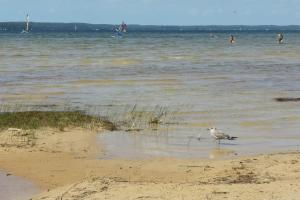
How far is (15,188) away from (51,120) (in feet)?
23.7

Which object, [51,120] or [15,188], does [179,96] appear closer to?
[51,120]

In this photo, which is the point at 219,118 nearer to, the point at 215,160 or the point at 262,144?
the point at 262,144

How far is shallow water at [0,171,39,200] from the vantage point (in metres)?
11.9

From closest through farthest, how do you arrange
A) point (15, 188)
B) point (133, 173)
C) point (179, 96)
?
point (15, 188) < point (133, 173) < point (179, 96)

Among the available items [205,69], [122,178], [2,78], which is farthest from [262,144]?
[205,69]

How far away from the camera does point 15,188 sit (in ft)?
41.1

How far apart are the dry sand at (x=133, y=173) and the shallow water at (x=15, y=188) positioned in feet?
0.79

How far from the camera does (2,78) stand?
36844 mm

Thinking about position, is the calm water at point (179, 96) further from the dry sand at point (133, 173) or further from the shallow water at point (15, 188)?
the shallow water at point (15, 188)

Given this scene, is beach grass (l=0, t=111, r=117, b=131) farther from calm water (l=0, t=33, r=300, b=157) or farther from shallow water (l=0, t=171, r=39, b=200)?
shallow water (l=0, t=171, r=39, b=200)

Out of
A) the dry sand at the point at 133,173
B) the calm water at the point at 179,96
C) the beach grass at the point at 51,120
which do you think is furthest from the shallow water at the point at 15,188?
the beach grass at the point at 51,120

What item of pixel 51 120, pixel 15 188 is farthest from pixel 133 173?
pixel 51 120

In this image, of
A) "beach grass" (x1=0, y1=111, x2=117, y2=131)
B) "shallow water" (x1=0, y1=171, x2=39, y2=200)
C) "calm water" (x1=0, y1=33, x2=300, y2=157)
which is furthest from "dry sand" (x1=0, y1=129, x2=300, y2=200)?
"calm water" (x1=0, y1=33, x2=300, y2=157)

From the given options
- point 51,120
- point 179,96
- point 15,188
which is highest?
point 15,188
